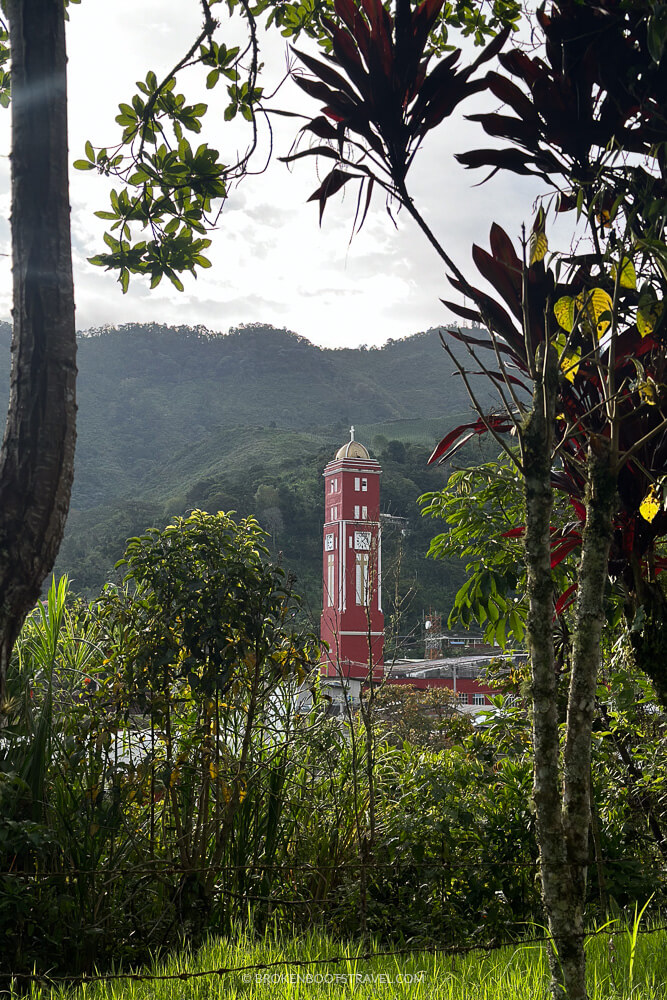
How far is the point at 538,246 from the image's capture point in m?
1.59

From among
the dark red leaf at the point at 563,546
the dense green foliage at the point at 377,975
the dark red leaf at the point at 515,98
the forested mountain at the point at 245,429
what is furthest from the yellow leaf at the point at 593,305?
the forested mountain at the point at 245,429

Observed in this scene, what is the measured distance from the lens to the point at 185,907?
2688 millimetres

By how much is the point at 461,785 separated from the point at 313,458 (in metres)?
37.1

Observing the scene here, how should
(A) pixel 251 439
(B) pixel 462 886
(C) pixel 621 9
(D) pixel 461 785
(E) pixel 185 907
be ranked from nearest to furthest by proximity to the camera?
(C) pixel 621 9
(E) pixel 185 907
(B) pixel 462 886
(D) pixel 461 785
(A) pixel 251 439

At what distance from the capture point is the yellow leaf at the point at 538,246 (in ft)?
5.18

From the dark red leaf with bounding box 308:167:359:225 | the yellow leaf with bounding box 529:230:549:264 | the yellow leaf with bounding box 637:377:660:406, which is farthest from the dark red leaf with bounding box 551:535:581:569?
the dark red leaf with bounding box 308:167:359:225

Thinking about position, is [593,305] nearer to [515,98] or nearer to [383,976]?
[515,98]

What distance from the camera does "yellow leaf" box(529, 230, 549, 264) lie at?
1579 mm

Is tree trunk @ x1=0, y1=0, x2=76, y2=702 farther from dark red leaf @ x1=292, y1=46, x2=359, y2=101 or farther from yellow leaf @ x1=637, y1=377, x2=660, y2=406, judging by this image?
yellow leaf @ x1=637, y1=377, x2=660, y2=406

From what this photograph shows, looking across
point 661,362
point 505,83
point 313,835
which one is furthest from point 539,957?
point 505,83

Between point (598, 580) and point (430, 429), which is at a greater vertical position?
point (430, 429)

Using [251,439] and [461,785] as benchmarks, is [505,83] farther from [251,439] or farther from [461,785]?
[251,439]

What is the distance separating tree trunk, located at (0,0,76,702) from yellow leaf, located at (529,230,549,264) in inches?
37.5

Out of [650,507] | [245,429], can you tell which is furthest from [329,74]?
[245,429]
